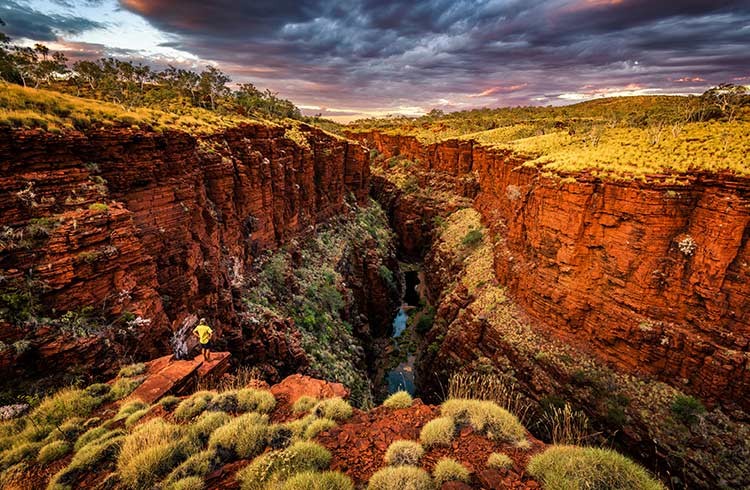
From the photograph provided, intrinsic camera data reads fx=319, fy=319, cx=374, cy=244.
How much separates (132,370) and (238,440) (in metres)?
5.53

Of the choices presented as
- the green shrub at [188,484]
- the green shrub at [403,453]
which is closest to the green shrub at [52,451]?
the green shrub at [188,484]

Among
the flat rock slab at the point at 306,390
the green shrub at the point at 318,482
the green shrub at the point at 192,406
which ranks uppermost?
the green shrub at the point at 318,482

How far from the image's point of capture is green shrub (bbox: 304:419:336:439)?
689 centimetres

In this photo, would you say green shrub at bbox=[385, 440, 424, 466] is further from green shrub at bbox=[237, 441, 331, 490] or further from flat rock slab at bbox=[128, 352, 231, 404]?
flat rock slab at bbox=[128, 352, 231, 404]

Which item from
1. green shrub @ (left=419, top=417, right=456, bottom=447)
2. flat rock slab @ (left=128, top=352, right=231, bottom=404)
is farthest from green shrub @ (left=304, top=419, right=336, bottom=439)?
flat rock slab @ (left=128, top=352, right=231, bottom=404)

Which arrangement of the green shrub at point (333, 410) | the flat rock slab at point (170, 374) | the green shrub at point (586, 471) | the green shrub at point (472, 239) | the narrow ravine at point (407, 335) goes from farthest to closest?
the green shrub at point (472, 239), the narrow ravine at point (407, 335), the flat rock slab at point (170, 374), the green shrub at point (333, 410), the green shrub at point (586, 471)

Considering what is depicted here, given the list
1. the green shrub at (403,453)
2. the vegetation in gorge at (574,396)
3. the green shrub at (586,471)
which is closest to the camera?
the green shrub at (586,471)

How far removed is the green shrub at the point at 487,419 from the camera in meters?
6.68

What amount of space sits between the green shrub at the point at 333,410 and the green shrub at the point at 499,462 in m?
3.49

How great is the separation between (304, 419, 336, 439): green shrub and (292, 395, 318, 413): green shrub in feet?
3.67

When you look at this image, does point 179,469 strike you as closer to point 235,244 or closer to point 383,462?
point 383,462

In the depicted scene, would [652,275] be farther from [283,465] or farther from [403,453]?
[283,465]

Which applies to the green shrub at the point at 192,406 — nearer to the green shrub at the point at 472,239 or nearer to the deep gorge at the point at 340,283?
the deep gorge at the point at 340,283

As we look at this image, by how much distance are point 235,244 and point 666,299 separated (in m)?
24.7
